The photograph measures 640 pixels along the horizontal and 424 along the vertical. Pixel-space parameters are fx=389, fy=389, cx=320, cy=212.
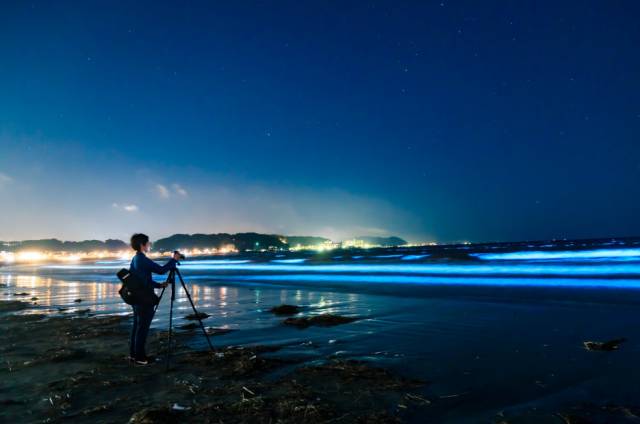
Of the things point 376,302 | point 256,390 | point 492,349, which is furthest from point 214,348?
point 376,302

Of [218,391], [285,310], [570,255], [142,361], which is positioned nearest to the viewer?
[218,391]

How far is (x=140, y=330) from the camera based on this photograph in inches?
250

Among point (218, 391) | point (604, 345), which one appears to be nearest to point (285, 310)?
point (218, 391)

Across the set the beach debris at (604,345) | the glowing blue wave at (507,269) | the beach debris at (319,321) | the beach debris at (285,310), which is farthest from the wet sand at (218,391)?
the glowing blue wave at (507,269)

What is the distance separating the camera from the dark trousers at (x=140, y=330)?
20.7 ft

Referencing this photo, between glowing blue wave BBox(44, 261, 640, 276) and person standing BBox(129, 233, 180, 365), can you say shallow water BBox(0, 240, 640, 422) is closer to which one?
person standing BBox(129, 233, 180, 365)

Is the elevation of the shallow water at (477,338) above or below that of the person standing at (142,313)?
below

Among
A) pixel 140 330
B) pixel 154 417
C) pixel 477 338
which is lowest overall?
pixel 477 338

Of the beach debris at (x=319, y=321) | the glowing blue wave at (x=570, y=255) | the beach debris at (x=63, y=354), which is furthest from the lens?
the glowing blue wave at (x=570, y=255)

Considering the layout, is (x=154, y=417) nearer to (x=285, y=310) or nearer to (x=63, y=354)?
(x=63, y=354)

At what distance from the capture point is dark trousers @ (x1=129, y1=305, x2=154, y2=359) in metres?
6.32

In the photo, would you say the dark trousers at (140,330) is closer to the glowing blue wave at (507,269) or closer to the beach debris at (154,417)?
the beach debris at (154,417)

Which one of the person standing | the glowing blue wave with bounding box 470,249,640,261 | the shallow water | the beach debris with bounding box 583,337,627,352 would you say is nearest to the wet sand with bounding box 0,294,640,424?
the person standing

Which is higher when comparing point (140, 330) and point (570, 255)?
point (140, 330)
